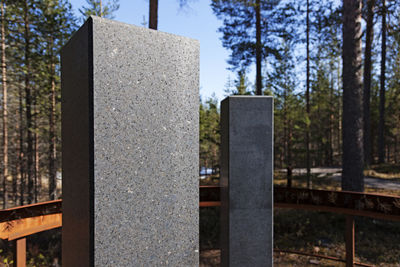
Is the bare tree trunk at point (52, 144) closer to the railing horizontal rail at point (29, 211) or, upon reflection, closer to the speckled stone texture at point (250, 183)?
the railing horizontal rail at point (29, 211)

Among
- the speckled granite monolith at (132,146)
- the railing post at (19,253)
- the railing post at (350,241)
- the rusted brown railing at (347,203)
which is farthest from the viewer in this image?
the railing post at (350,241)

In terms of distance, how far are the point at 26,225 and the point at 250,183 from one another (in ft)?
11.5

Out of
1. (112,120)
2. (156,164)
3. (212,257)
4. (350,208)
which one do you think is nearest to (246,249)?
(350,208)

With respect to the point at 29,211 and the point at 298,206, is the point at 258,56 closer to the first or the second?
the point at 298,206

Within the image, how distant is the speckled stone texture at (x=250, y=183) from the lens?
13.0 feet

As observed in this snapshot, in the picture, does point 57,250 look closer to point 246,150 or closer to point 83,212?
point 246,150

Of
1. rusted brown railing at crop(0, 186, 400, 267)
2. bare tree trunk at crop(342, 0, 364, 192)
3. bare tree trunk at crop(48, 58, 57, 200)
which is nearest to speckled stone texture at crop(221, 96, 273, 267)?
rusted brown railing at crop(0, 186, 400, 267)

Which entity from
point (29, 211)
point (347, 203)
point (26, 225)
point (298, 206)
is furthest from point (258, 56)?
point (26, 225)

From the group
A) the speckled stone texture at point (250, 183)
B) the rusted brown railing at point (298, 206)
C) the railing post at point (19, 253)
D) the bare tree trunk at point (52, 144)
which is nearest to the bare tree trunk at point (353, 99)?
the rusted brown railing at point (298, 206)

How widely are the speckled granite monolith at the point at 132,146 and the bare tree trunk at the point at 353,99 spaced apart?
7.80m

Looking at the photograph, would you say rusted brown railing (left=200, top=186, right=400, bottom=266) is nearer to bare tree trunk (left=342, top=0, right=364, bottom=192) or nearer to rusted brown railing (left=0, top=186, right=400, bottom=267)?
rusted brown railing (left=0, top=186, right=400, bottom=267)

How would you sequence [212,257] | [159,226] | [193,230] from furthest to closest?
[212,257]
[193,230]
[159,226]

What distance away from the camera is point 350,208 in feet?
15.1

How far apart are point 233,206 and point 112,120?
2.80m
